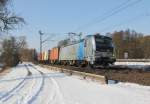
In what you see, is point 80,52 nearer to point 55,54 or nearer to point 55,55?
point 55,54

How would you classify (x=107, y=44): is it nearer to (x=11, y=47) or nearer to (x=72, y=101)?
(x=72, y=101)

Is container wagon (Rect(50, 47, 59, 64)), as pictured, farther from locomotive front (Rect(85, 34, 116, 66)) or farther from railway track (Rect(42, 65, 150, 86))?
railway track (Rect(42, 65, 150, 86))

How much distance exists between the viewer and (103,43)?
35969 mm

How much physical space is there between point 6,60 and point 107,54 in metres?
62.6

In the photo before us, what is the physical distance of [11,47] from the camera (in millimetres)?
98750

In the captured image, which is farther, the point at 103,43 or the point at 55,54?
the point at 55,54

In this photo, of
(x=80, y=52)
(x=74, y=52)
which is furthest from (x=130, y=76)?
(x=74, y=52)

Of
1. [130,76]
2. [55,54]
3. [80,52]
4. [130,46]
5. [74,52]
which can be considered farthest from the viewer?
[130,46]

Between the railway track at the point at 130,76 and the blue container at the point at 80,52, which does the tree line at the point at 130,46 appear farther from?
the railway track at the point at 130,76

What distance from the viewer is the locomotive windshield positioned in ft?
116

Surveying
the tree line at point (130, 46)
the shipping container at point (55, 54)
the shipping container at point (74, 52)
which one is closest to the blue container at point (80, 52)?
the shipping container at point (74, 52)

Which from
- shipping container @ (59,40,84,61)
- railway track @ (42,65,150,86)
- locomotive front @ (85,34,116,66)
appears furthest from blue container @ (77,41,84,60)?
railway track @ (42,65,150,86)

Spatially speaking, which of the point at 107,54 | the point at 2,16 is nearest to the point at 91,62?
the point at 107,54

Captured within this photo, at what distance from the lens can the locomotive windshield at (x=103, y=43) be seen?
3538 cm
